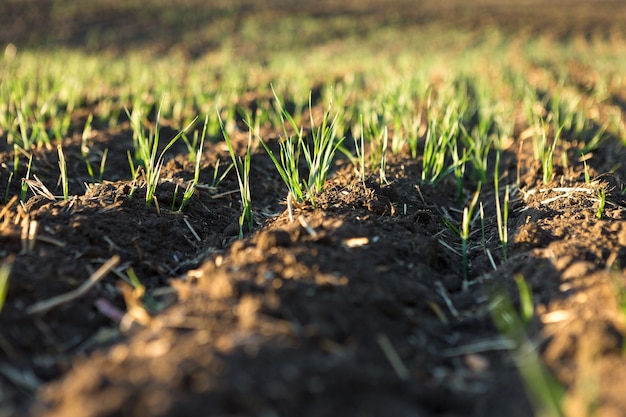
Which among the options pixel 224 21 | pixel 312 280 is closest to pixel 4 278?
pixel 312 280

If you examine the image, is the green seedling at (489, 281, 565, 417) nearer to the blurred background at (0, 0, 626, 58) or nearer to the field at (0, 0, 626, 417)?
the field at (0, 0, 626, 417)

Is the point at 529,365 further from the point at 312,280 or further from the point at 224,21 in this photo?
the point at 224,21

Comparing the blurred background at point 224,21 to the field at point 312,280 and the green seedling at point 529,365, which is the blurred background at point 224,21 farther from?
the green seedling at point 529,365

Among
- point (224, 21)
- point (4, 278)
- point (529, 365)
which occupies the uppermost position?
point (4, 278)

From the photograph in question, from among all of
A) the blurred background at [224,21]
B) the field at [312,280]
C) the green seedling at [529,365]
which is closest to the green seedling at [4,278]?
the field at [312,280]

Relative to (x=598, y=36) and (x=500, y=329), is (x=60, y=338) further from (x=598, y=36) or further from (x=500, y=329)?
(x=598, y=36)

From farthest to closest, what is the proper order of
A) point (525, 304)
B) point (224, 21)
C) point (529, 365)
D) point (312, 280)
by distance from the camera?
point (224, 21)
point (312, 280)
point (525, 304)
point (529, 365)

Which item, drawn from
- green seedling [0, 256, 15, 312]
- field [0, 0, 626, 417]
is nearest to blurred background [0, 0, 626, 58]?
field [0, 0, 626, 417]

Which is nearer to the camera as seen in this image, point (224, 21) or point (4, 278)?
point (4, 278)

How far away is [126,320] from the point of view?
1534mm

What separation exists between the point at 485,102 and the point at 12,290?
3.24 m

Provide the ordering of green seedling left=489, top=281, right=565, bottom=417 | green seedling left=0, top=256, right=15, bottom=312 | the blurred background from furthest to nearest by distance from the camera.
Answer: the blurred background → green seedling left=0, top=256, right=15, bottom=312 → green seedling left=489, top=281, right=565, bottom=417

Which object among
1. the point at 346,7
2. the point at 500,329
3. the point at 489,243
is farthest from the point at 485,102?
the point at 346,7

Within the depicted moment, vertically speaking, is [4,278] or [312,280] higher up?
[4,278]
